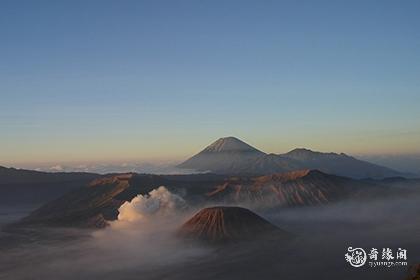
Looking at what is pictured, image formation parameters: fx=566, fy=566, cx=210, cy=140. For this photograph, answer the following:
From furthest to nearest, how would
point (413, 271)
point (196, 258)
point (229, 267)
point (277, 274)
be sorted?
point (196, 258), point (229, 267), point (277, 274), point (413, 271)

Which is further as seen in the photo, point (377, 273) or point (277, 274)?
point (277, 274)

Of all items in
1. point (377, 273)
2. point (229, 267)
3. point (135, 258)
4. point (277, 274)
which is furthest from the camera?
point (135, 258)

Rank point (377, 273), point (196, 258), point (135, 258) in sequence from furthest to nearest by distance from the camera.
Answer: point (135, 258) → point (196, 258) → point (377, 273)

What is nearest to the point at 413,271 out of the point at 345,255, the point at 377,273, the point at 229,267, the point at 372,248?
the point at 377,273

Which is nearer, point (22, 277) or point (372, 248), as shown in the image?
point (22, 277)

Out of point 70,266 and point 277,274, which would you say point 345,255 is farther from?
point 70,266

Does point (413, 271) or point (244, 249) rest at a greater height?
point (413, 271)

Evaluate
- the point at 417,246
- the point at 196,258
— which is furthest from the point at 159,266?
the point at 417,246

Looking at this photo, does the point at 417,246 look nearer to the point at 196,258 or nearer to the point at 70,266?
the point at 196,258

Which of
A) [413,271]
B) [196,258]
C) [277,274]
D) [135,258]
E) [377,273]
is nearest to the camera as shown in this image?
[413,271]
